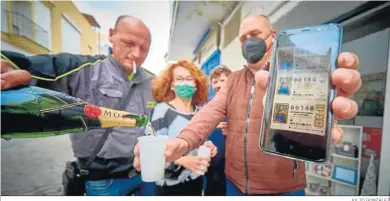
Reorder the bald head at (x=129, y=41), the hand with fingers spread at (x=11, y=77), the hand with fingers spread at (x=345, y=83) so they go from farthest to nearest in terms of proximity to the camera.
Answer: the bald head at (x=129, y=41) < the hand with fingers spread at (x=11, y=77) < the hand with fingers spread at (x=345, y=83)

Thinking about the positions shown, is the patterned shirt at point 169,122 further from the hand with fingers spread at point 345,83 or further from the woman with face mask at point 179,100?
the hand with fingers spread at point 345,83

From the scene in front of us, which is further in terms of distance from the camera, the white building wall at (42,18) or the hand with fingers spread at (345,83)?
the white building wall at (42,18)

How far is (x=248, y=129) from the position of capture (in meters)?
0.51

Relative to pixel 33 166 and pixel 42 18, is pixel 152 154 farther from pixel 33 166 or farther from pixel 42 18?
pixel 42 18

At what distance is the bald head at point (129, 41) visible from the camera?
0.58m

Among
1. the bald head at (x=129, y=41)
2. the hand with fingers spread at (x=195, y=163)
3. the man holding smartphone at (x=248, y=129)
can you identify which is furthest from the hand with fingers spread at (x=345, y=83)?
the bald head at (x=129, y=41)

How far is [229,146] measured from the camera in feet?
1.85

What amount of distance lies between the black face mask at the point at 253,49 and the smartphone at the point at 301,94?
5 cm

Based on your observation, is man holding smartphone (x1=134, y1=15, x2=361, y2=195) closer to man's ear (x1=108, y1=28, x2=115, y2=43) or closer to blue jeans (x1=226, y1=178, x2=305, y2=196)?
blue jeans (x1=226, y1=178, x2=305, y2=196)

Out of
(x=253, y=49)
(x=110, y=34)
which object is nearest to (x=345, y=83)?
(x=253, y=49)

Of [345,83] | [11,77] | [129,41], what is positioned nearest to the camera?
[345,83]

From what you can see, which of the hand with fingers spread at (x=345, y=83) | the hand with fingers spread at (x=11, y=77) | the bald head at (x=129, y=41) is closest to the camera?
the hand with fingers spread at (x=345, y=83)

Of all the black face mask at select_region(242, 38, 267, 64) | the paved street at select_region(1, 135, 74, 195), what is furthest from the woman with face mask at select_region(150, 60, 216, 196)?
Result: the paved street at select_region(1, 135, 74, 195)

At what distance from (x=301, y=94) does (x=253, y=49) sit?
0.17 meters
